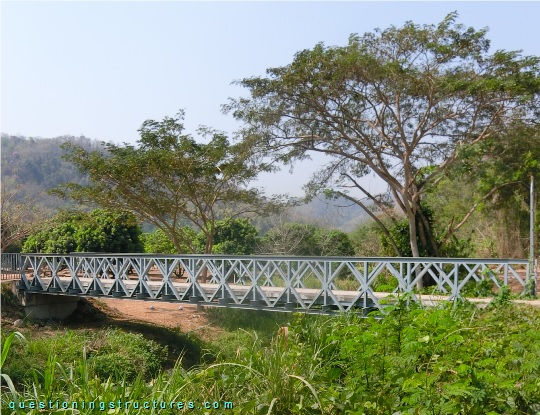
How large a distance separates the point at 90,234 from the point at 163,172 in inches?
205

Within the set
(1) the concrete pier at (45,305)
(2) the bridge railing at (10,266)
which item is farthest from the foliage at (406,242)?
(2) the bridge railing at (10,266)

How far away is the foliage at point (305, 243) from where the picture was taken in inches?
1059

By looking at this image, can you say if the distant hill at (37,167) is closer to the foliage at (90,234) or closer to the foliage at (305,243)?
the foliage at (90,234)

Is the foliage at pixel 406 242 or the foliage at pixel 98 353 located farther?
the foliage at pixel 406 242

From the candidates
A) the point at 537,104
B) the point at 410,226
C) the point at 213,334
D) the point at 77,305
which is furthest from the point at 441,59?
the point at 77,305

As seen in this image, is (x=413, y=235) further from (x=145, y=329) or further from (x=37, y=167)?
(x=37, y=167)

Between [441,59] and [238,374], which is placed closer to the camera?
[238,374]

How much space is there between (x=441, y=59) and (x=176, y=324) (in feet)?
34.7

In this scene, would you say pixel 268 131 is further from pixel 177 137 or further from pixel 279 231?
pixel 279 231

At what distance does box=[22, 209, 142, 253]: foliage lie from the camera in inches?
856

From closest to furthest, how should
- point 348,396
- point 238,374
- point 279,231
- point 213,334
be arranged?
1. point 348,396
2. point 238,374
3. point 213,334
4. point 279,231

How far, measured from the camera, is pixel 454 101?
57.4ft

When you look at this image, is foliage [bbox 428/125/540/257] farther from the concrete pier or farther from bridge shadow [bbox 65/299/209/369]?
the concrete pier

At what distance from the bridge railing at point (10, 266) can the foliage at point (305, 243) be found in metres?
10.6
